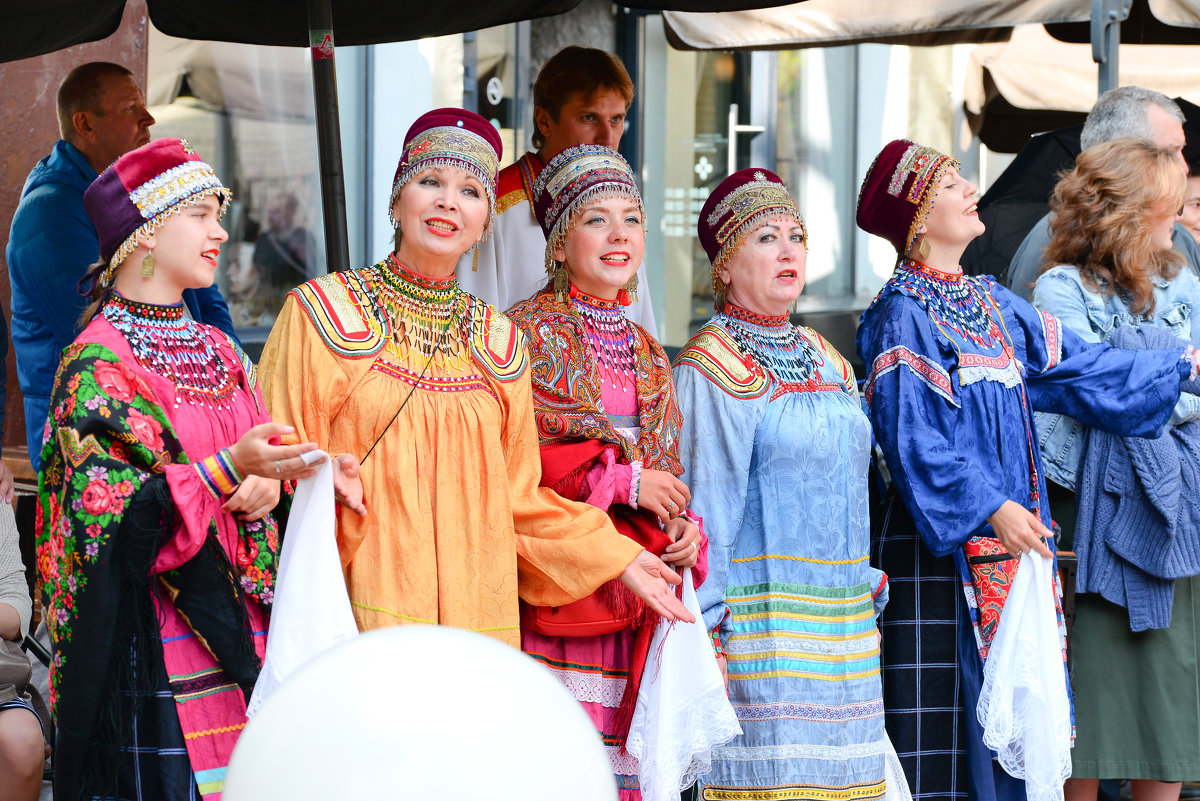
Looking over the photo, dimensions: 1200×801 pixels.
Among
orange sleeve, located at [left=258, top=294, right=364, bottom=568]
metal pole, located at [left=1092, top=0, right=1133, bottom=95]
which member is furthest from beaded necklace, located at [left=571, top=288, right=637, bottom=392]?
metal pole, located at [left=1092, top=0, right=1133, bottom=95]

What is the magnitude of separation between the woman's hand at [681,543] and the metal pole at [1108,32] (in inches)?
116

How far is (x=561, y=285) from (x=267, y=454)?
42.0 inches

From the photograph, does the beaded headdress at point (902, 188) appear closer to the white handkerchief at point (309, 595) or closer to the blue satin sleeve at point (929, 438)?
the blue satin sleeve at point (929, 438)

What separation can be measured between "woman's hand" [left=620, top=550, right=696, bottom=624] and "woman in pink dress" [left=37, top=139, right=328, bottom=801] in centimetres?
80

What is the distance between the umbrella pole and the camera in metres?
3.73

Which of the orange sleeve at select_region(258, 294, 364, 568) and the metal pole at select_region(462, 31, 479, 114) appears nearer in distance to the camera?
the orange sleeve at select_region(258, 294, 364, 568)

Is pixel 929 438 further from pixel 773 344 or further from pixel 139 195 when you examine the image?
pixel 139 195

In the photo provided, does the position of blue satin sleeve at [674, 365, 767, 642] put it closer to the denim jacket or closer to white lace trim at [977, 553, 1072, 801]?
white lace trim at [977, 553, 1072, 801]

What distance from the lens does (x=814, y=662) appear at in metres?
3.31

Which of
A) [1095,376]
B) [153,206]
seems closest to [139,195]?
[153,206]

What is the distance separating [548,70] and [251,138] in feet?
8.41

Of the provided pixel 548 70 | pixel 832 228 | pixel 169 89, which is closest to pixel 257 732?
pixel 548 70

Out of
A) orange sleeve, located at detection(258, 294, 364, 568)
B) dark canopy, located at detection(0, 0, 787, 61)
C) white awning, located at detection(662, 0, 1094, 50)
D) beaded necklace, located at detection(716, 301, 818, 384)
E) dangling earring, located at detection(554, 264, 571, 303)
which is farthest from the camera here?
white awning, located at detection(662, 0, 1094, 50)

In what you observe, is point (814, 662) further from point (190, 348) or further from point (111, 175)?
point (111, 175)
